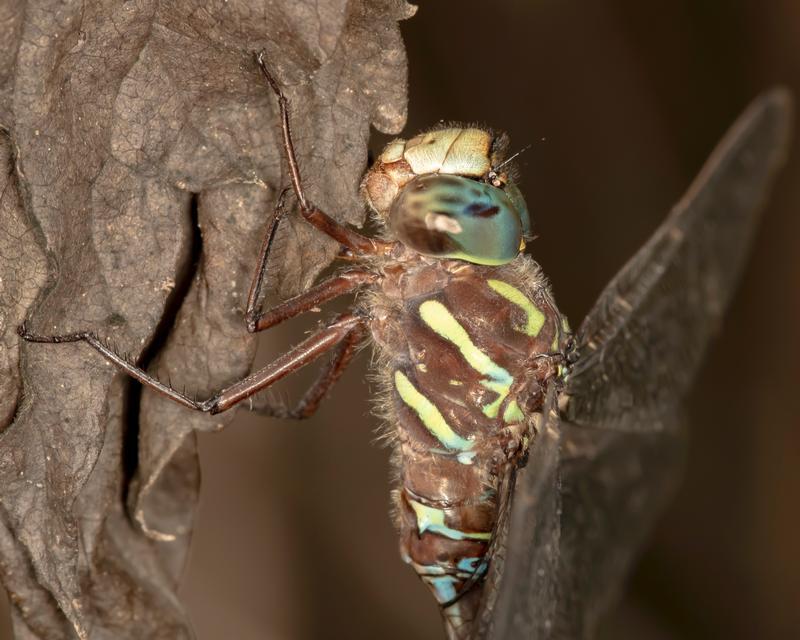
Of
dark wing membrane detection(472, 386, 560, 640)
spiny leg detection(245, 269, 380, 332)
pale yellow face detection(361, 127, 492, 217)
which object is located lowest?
dark wing membrane detection(472, 386, 560, 640)

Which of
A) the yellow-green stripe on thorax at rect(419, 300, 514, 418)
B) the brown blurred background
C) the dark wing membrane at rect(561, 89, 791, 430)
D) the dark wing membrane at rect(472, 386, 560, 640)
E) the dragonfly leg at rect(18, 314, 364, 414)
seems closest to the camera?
the dragonfly leg at rect(18, 314, 364, 414)

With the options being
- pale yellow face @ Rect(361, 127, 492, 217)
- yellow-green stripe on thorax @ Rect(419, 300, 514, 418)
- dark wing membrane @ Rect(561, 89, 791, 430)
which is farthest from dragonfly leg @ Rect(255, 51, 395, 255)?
dark wing membrane @ Rect(561, 89, 791, 430)

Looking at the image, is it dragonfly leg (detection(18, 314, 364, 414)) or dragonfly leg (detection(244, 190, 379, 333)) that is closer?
dragonfly leg (detection(18, 314, 364, 414))

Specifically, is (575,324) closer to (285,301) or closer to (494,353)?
(494,353)

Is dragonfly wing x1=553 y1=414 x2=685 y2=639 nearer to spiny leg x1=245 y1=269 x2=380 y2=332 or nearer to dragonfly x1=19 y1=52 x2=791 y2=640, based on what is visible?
dragonfly x1=19 y1=52 x2=791 y2=640

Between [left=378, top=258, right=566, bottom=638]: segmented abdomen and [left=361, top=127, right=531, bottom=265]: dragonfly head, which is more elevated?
[left=361, top=127, right=531, bottom=265]: dragonfly head

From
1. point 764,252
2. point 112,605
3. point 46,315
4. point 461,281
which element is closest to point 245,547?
point 112,605

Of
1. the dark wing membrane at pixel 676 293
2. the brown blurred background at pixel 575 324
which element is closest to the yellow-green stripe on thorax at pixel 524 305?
the dark wing membrane at pixel 676 293

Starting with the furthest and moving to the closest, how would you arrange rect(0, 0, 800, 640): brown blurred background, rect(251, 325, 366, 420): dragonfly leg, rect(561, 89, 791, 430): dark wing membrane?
rect(0, 0, 800, 640): brown blurred background → rect(561, 89, 791, 430): dark wing membrane → rect(251, 325, 366, 420): dragonfly leg

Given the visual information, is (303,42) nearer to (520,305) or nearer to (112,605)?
(520,305)
